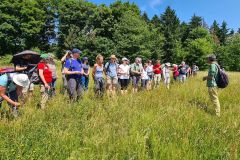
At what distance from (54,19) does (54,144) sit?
6839 cm

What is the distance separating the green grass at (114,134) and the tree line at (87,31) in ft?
162

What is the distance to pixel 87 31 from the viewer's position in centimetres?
6669

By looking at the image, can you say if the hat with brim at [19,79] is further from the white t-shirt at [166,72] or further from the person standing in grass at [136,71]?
the white t-shirt at [166,72]

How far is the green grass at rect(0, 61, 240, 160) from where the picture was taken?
5.20 m

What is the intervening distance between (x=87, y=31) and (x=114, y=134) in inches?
2434

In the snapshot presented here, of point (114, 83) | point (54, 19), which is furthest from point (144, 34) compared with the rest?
point (114, 83)

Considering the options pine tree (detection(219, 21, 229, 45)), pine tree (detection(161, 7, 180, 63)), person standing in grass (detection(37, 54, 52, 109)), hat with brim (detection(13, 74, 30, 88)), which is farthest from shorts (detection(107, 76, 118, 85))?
pine tree (detection(219, 21, 229, 45))

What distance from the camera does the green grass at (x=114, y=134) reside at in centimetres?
520

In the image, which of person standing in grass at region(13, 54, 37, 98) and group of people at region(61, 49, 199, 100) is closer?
person standing in grass at region(13, 54, 37, 98)

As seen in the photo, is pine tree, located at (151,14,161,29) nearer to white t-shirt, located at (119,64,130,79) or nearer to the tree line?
the tree line

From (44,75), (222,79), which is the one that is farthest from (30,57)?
(222,79)

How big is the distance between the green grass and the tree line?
49470 mm

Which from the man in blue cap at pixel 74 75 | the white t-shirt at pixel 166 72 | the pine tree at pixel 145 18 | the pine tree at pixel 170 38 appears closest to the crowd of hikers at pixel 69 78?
the man in blue cap at pixel 74 75

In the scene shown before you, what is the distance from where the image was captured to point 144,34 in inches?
2365
